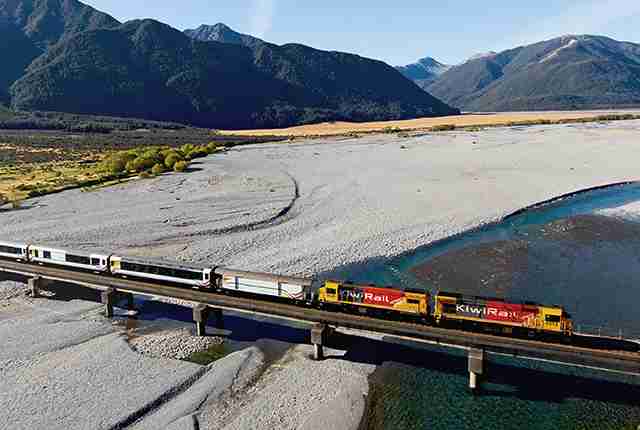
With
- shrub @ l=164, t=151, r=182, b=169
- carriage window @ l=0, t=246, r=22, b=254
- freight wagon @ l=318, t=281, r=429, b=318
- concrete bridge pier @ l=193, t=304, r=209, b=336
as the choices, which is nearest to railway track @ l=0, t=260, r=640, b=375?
concrete bridge pier @ l=193, t=304, r=209, b=336

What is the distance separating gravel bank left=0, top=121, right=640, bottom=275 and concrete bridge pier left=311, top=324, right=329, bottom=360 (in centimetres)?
1714

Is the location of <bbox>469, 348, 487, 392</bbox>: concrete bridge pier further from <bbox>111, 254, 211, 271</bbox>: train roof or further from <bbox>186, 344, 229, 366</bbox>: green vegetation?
<bbox>111, 254, 211, 271</bbox>: train roof

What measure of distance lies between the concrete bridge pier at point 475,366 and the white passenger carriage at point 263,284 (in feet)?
42.5

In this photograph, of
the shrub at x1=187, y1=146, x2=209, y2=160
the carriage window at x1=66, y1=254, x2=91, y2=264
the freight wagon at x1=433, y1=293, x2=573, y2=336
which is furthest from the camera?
the shrub at x1=187, y1=146, x2=209, y2=160

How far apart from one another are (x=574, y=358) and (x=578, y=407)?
3.00 meters

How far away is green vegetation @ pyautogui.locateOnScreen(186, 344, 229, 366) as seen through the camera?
35.3 meters

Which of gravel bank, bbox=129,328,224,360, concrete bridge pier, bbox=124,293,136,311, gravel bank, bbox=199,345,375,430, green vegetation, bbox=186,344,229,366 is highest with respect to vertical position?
concrete bridge pier, bbox=124,293,136,311

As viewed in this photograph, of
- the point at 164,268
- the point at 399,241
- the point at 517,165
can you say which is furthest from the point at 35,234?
the point at 517,165

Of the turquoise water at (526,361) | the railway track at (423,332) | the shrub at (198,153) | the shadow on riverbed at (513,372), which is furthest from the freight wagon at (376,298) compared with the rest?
the shrub at (198,153)

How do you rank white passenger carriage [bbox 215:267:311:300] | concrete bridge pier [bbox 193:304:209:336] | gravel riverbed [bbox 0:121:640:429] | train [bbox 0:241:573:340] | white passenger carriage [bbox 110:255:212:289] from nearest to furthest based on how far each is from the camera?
1. gravel riverbed [bbox 0:121:640:429]
2. train [bbox 0:241:573:340]
3. white passenger carriage [bbox 215:267:311:300]
4. concrete bridge pier [bbox 193:304:209:336]
5. white passenger carriage [bbox 110:255:212:289]

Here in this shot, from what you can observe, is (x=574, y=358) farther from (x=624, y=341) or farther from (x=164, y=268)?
(x=164, y=268)

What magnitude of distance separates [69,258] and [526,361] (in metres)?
41.5

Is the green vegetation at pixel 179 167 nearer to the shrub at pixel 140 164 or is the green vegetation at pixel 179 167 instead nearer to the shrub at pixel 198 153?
the shrub at pixel 140 164

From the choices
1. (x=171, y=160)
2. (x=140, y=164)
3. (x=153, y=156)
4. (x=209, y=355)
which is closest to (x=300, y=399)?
(x=209, y=355)
